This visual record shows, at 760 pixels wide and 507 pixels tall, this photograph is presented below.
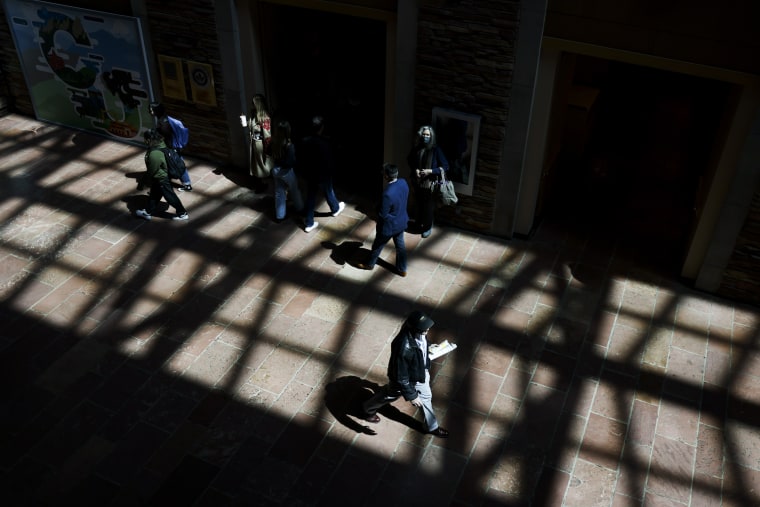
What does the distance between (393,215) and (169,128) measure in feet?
14.7

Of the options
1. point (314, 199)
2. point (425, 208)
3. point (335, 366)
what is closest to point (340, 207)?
point (314, 199)

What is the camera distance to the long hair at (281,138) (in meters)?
10.6

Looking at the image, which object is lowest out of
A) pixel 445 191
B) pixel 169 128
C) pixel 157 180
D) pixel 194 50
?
pixel 157 180

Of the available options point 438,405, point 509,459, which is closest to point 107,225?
point 438,405

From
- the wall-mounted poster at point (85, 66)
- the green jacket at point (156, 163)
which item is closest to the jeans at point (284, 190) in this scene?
the green jacket at point (156, 163)

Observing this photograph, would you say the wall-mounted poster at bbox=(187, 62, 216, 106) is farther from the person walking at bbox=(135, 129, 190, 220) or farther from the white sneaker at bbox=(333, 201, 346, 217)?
the white sneaker at bbox=(333, 201, 346, 217)

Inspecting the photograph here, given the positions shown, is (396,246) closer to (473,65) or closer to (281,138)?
(281,138)

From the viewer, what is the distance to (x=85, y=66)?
12.7 metres

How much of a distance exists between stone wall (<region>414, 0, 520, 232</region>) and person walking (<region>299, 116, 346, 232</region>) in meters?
1.43

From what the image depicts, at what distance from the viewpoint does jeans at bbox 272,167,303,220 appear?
35.6ft

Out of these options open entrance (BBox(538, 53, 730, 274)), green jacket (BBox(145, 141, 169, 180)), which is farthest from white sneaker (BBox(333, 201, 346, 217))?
open entrance (BBox(538, 53, 730, 274))

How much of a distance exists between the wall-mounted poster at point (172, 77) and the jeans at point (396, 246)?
4.63 m

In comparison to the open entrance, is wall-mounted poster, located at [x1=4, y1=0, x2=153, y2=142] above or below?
above

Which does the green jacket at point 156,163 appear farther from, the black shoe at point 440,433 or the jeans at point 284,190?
the black shoe at point 440,433
